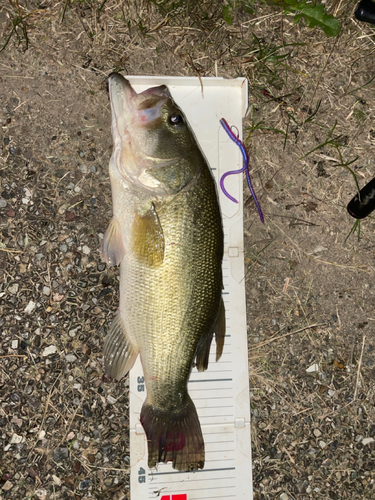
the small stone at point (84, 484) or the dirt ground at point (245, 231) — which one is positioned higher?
the dirt ground at point (245, 231)

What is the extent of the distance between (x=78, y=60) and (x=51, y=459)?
9.14 feet

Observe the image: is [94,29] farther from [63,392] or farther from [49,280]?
[63,392]

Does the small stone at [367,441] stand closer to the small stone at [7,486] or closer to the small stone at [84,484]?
the small stone at [84,484]

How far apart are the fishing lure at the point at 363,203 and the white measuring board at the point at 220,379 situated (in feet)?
2.69

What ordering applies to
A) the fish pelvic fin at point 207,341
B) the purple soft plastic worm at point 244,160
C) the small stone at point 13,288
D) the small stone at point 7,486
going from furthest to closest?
the purple soft plastic worm at point 244,160, the small stone at point 13,288, the small stone at point 7,486, the fish pelvic fin at point 207,341

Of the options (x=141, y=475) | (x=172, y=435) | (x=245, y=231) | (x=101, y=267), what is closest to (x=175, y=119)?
(x=245, y=231)

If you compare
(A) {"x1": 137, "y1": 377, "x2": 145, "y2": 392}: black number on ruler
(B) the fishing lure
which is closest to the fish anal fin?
(A) {"x1": 137, "y1": 377, "x2": 145, "y2": 392}: black number on ruler

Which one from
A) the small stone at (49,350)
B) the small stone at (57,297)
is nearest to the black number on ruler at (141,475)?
the small stone at (49,350)

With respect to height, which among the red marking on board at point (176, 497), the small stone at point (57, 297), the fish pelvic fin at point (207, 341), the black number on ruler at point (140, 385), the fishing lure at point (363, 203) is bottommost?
the red marking on board at point (176, 497)

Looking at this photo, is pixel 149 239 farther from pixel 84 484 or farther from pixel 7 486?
pixel 7 486

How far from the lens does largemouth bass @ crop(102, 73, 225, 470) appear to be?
2.08 metres

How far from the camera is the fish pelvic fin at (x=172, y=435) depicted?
2.27 m

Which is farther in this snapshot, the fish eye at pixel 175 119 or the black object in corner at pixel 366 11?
the black object in corner at pixel 366 11

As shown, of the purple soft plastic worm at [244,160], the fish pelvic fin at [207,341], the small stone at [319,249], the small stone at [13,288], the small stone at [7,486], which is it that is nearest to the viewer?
the fish pelvic fin at [207,341]
